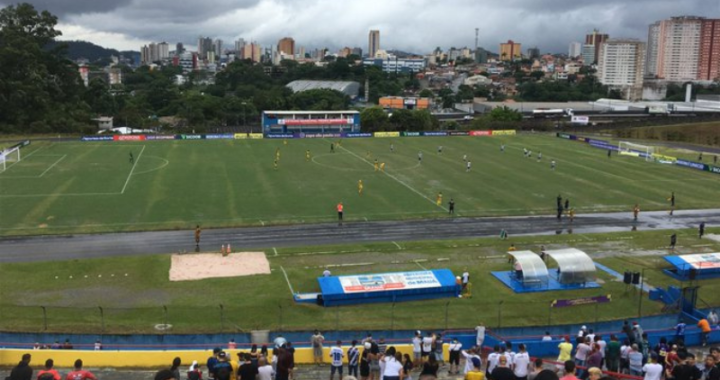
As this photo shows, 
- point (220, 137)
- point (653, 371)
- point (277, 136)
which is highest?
point (277, 136)

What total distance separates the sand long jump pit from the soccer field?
27.7 feet

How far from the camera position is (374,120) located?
395ft

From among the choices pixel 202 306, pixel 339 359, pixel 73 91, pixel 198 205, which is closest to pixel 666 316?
pixel 339 359

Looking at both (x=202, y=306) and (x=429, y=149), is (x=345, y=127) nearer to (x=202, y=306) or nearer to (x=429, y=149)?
(x=429, y=149)

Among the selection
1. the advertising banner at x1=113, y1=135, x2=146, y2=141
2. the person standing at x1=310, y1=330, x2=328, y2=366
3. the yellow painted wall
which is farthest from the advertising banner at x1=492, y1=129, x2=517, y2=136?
the yellow painted wall

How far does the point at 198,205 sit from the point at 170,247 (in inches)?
476

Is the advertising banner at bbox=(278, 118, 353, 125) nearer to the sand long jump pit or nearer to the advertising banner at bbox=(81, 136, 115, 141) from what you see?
the advertising banner at bbox=(81, 136, 115, 141)

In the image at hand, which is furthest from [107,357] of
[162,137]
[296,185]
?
[162,137]

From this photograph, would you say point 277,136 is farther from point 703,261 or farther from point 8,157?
point 703,261

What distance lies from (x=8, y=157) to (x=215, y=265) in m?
52.1

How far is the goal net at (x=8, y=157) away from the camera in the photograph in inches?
2657

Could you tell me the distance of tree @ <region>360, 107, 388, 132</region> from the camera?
395ft

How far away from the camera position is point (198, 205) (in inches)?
1996

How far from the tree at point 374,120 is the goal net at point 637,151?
145 ft
